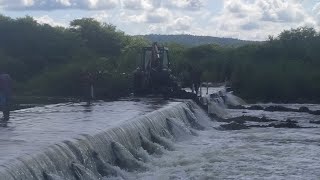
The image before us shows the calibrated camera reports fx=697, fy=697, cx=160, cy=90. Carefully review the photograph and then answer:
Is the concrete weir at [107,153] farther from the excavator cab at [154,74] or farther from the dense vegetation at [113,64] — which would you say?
the dense vegetation at [113,64]

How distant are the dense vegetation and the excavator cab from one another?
183 cm

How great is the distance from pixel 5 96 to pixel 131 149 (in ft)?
14.8

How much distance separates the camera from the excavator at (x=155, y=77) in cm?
3700

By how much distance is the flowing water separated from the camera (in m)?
15.6

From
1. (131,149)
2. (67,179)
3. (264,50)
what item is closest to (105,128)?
(131,149)

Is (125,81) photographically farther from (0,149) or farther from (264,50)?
(0,149)

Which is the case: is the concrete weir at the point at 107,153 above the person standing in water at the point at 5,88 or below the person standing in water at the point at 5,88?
below

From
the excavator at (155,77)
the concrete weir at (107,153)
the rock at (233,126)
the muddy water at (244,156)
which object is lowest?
the rock at (233,126)

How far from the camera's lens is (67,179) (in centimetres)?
1500

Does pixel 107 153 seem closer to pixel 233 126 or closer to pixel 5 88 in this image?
pixel 5 88

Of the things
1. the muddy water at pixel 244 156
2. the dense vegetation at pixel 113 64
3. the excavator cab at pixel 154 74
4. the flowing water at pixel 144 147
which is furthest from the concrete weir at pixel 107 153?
the dense vegetation at pixel 113 64

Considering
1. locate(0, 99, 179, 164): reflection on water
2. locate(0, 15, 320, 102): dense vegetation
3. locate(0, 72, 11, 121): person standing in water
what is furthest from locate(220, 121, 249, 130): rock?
locate(0, 72, 11, 121): person standing in water

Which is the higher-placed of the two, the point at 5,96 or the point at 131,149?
the point at 5,96

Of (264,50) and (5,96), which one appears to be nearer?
(5,96)
